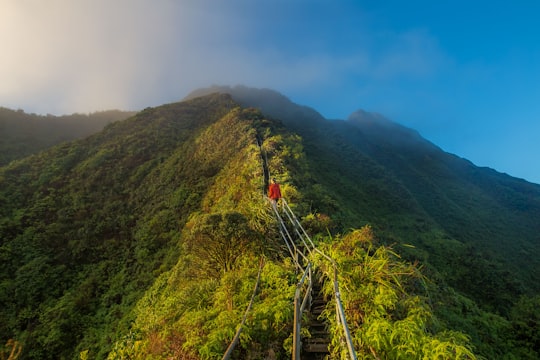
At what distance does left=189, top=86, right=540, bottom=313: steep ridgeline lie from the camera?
2259cm

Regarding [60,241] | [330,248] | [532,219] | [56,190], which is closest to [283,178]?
[330,248]

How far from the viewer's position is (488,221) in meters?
44.2

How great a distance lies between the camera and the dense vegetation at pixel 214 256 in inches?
220

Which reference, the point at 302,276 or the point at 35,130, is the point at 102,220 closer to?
the point at 302,276

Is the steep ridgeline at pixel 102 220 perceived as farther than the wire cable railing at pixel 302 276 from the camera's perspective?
Yes

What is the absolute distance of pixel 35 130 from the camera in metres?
47.0

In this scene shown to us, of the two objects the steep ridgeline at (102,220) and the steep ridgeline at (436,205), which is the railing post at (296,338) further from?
the steep ridgeline at (436,205)

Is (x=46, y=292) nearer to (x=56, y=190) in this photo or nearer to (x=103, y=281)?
(x=103, y=281)

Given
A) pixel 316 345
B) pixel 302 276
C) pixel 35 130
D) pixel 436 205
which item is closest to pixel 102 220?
pixel 302 276

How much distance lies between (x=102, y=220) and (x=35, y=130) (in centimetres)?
3797

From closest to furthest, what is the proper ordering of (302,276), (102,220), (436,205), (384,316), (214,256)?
(384,316) < (302,276) < (214,256) < (102,220) < (436,205)

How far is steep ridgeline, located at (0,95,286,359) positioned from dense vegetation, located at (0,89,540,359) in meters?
0.10

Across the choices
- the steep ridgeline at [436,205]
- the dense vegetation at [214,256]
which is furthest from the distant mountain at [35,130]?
the steep ridgeline at [436,205]

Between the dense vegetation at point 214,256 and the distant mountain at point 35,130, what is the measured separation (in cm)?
1209
